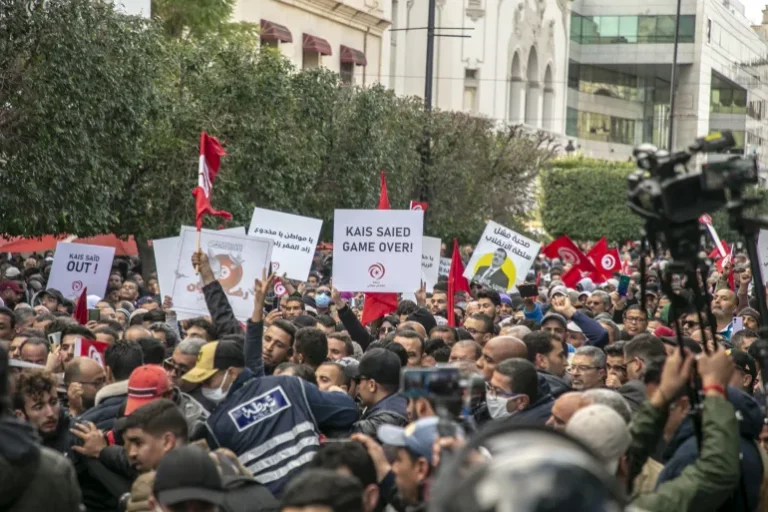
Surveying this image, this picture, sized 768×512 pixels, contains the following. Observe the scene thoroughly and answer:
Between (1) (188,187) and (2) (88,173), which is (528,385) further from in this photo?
(1) (188,187)

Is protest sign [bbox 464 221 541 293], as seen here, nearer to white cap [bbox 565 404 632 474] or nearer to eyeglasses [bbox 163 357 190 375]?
eyeglasses [bbox 163 357 190 375]

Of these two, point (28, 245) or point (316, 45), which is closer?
point (28, 245)

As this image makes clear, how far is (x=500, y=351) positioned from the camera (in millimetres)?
7961

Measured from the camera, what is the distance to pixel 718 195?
4.47 meters

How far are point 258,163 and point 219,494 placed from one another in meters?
23.2

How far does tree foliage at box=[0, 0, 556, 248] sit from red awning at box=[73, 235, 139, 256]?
4.26ft

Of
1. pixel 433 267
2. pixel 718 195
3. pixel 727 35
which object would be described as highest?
pixel 727 35

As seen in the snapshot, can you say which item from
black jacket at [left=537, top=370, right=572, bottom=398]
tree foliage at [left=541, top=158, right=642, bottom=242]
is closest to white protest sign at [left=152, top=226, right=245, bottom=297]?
black jacket at [left=537, top=370, right=572, bottom=398]

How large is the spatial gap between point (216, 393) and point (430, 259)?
11.1m

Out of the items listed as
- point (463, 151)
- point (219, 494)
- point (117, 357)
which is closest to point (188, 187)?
point (463, 151)

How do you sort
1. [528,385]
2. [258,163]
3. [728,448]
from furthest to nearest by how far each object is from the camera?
[258,163] < [528,385] < [728,448]

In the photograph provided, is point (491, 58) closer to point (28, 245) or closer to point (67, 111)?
point (28, 245)

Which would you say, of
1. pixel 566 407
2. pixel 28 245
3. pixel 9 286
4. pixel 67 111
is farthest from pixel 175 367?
pixel 28 245

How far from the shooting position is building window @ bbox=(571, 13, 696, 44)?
87.8 metres
